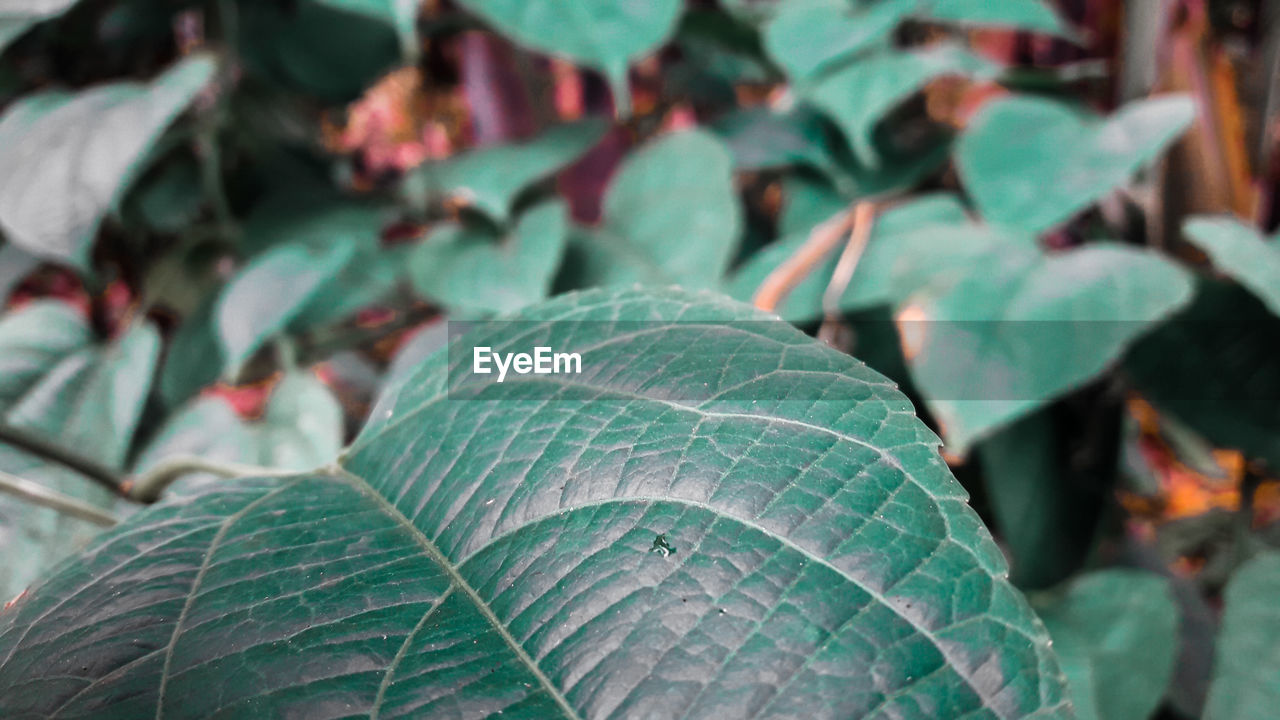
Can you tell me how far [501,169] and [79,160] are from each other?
28 cm

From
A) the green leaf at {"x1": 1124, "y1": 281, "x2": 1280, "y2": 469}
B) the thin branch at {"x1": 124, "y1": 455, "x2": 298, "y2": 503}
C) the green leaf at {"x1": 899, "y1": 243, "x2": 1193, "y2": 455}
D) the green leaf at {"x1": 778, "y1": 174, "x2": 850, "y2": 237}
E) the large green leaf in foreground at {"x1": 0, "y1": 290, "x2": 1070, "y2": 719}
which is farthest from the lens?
the green leaf at {"x1": 778, "y1": 174, "x2": 850, "y2": 237}

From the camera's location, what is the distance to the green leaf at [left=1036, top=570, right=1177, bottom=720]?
0.45 metres

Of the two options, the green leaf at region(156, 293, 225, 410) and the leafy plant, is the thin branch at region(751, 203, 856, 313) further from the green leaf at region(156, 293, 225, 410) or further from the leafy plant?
the green leaf at region(156, 293, 225, 410)

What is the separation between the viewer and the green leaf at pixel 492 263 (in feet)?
1.79

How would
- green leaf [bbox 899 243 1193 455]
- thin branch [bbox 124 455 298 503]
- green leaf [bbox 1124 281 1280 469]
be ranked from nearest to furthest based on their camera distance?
thin branch [bbox 124 455 298 503]
green leaf [bbox 899 243 1193 455]
green leaf [bbox 1124 281 1280 469]

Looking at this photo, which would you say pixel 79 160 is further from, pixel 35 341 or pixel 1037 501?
pixel 1037 501

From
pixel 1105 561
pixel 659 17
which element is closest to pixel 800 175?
pixel 659 17

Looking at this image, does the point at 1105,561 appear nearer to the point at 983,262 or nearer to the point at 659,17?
the point at 983,262

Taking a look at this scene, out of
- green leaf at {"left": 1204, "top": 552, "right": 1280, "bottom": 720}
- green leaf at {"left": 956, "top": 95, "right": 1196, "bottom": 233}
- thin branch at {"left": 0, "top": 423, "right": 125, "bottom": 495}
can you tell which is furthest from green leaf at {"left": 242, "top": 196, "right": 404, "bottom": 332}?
green leaf at {"left": 1204, "top": 552, "right": 1280, "bottom": 720}

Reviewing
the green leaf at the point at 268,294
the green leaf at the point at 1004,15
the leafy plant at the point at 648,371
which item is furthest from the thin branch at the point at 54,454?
the green leaf at the point at 1004,15

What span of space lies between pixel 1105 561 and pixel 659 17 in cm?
58

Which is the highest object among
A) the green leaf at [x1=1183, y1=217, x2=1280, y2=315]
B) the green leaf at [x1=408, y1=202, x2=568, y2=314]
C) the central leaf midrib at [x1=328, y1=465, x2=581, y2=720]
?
the central leaf midrib at [x1=328, y1=465, x2=581, y2=720]

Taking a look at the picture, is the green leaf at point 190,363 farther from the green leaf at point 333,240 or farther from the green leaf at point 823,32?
the green leaf at point 823,32

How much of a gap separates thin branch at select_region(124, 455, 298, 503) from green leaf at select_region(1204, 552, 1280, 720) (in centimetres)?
40
